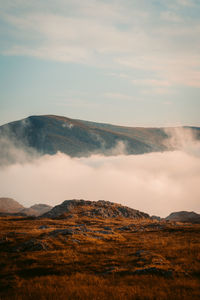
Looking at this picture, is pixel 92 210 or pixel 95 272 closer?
pixel 95 272

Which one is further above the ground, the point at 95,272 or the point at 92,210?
the point at 95,272

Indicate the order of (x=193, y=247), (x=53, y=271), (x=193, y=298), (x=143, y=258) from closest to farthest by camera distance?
(x=193, y=298)
(x=53, y=271)
(x=143, y=258)
(x=193, y=247)

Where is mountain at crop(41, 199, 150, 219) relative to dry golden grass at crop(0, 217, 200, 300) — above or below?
below

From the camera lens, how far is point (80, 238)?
145 feet

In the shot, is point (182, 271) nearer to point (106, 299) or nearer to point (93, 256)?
point (106, 299)

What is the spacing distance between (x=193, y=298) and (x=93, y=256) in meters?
15.9

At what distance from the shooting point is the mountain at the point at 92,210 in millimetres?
132600

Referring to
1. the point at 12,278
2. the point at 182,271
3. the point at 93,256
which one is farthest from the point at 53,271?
the point at 182,271

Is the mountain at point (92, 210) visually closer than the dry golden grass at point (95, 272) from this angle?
No

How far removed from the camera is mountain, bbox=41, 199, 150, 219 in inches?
5220

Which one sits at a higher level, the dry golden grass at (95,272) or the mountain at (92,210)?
the dry golden grass at (95,272)

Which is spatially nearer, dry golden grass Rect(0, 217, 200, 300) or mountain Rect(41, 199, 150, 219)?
dry golden grass Rect(0, 217, 200, 300)

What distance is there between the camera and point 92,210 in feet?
447

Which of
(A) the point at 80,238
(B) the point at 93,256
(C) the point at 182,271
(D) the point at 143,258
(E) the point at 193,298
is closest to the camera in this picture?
(E) the point at 193,298
